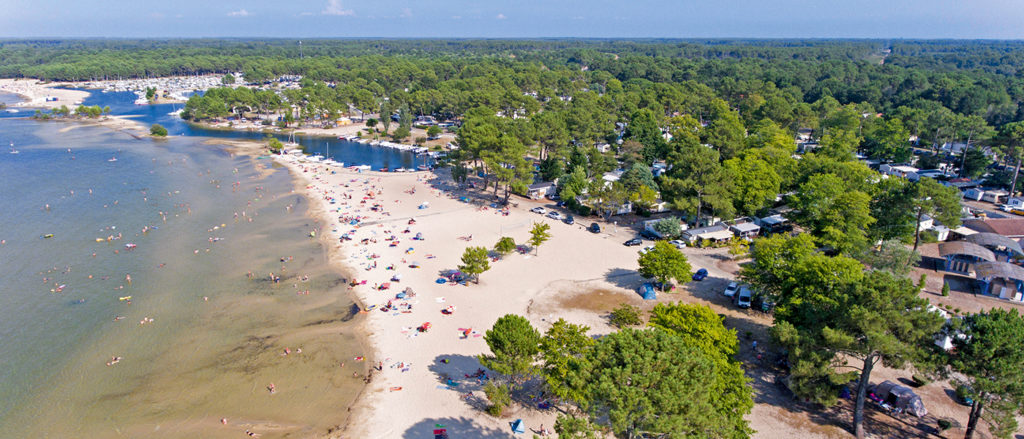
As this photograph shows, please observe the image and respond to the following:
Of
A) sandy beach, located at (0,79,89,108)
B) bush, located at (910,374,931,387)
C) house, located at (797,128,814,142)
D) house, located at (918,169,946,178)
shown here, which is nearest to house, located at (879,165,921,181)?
house, located at (918,169,946,178)

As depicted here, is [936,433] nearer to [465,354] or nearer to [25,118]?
[465,354]

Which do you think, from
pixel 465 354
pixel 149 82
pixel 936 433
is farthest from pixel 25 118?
pixel 936 433

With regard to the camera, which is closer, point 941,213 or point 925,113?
point 941,213

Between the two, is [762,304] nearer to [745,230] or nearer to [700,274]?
[700,274]

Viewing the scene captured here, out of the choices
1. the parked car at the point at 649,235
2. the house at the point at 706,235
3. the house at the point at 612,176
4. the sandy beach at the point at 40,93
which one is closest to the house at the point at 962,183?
the house at the point at 706,235

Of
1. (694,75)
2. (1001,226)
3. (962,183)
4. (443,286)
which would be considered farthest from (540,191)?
(694,75)

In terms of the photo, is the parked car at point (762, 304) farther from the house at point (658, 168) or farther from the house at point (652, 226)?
the house at point (658, 168)
